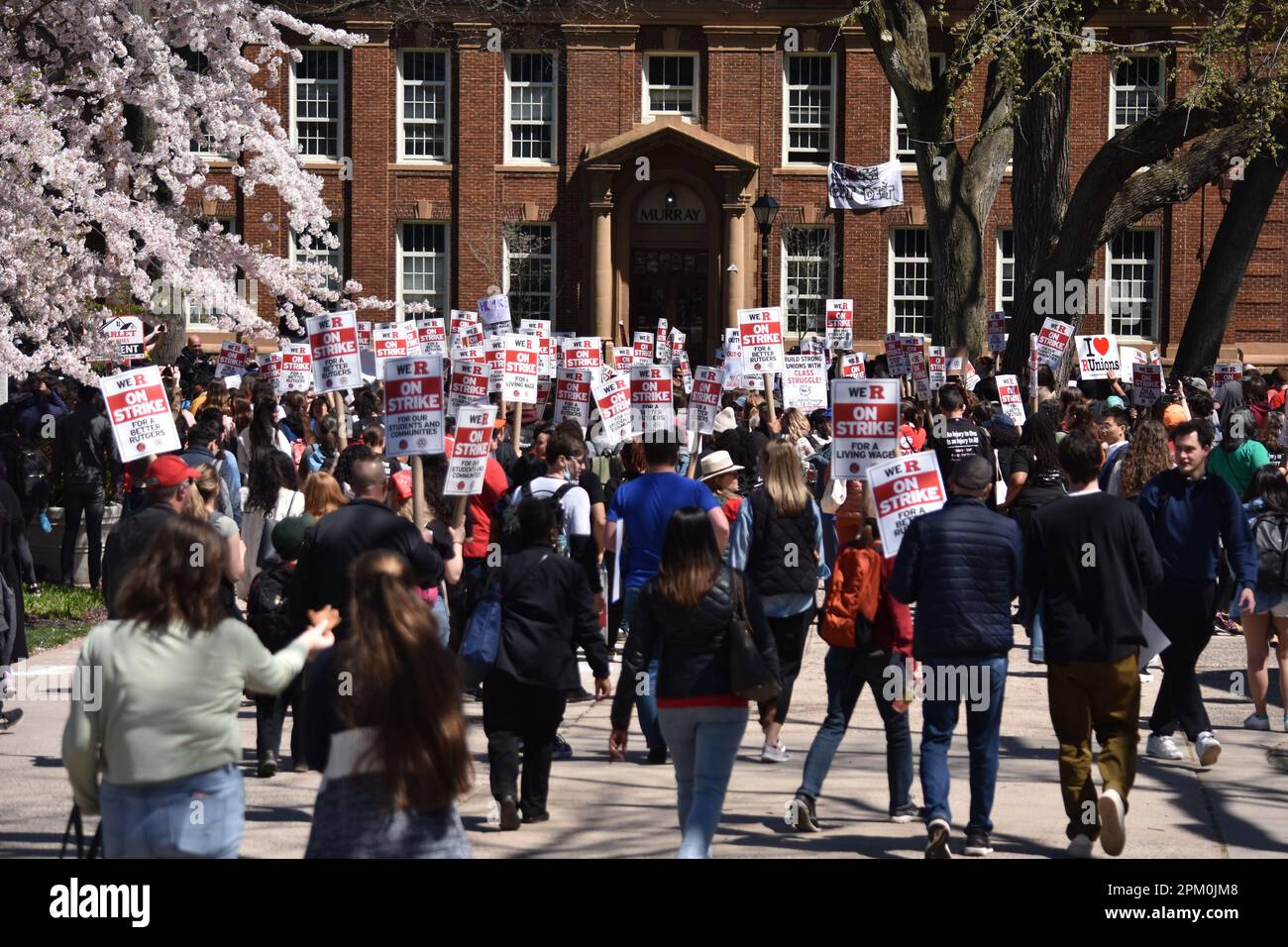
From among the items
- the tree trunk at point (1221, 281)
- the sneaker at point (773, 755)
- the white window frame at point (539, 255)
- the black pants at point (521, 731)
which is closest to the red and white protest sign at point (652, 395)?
the sneaker at point (773, 755)

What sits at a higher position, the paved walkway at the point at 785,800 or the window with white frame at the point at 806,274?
the window with white frame at the point at 806,274

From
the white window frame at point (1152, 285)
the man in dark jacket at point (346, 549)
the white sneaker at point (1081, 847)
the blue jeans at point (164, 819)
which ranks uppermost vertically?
the white window frame at point (1152, 285)

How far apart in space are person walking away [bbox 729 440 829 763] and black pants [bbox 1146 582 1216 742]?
1925mm

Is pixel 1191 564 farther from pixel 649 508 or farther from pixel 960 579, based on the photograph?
pixel 649 508

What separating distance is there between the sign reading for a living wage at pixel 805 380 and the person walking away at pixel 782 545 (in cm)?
630

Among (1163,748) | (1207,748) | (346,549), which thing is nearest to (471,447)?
(346,549)

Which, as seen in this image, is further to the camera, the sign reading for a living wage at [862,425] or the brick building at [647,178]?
the brick building at [647,178]

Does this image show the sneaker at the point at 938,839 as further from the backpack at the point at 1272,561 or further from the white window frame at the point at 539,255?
the white window frame at the point at 539,255

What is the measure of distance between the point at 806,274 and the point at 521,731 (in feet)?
103

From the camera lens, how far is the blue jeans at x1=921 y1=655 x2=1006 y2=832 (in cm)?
788

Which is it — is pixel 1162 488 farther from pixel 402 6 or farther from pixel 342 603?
pixel 402 6

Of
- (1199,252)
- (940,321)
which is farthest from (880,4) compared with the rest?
(1199,252)

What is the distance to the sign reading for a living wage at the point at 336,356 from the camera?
1450cm

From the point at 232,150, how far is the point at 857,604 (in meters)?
15.5
